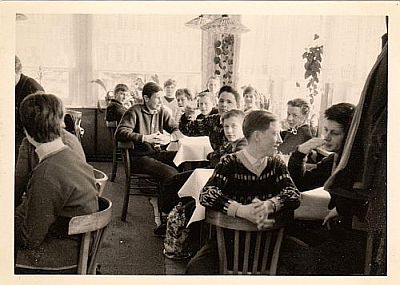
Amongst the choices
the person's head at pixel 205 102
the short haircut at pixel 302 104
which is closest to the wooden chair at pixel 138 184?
the person's head at pixel 205 102

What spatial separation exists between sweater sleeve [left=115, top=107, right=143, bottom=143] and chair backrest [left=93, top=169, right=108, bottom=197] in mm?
105

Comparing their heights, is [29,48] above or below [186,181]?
above

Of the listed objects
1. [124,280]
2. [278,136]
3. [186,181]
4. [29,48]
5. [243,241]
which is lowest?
[124,280]

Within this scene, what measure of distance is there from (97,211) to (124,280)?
0.68 feet

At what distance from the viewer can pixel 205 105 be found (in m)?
1.60

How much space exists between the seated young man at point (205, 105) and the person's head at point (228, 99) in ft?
0.07

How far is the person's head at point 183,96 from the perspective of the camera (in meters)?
1.59

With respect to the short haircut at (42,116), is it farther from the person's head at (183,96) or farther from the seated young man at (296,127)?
the seated young man at (296,127)

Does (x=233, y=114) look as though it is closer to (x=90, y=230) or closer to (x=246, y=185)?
(x=246, y=185)

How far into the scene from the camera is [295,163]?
5.24 feet

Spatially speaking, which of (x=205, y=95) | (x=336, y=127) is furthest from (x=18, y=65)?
(x=336, y=127)

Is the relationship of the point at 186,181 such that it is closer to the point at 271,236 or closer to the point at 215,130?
the point at 215,130

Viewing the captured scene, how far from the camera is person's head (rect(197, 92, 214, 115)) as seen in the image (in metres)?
1.59
